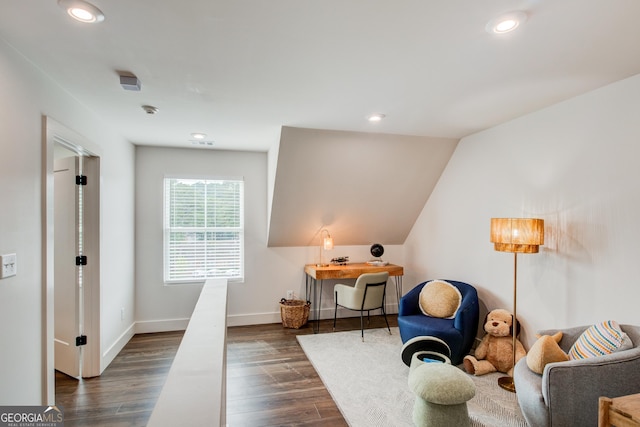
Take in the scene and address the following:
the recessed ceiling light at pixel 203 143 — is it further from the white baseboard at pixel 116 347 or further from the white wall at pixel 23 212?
the white baseboard at pixel 116 347

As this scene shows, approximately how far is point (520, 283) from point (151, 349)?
3.95 meters

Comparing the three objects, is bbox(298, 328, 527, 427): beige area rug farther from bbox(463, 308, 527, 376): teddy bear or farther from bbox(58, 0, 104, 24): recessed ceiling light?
bbox(58, 0, 104, 24): recessed ceiling light

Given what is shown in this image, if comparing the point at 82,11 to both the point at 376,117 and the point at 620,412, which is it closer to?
the point at 376,117

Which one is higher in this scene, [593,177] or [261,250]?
[593,177]

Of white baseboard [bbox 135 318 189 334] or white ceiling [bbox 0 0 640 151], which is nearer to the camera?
white ceiling [bbox 0 0 640 151]

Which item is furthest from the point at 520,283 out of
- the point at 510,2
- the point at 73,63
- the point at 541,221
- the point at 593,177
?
the point at 73,63

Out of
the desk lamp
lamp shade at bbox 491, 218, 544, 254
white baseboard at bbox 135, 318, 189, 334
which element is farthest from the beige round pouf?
white baseboard at bbox 135, 318, 189, 334

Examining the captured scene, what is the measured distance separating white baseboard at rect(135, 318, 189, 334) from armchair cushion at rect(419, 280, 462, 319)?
3.07 meters

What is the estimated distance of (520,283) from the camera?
3145 millimetres

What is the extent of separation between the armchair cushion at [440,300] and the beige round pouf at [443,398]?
1.35 meters

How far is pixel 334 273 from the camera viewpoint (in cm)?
439

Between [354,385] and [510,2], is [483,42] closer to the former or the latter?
[510,2]

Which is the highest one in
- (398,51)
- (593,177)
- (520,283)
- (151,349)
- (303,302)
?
(398,51)

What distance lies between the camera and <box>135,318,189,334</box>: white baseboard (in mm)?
4270
